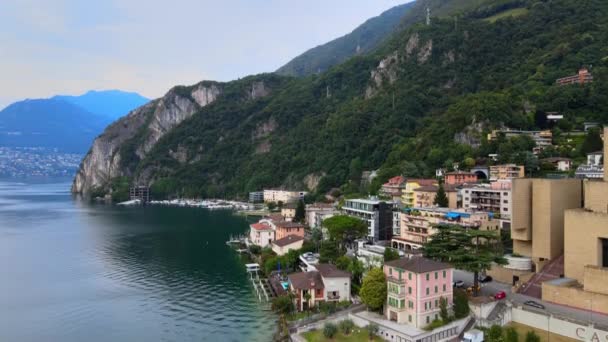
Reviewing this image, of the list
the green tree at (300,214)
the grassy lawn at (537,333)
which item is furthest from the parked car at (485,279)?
the green tree at (300,214)

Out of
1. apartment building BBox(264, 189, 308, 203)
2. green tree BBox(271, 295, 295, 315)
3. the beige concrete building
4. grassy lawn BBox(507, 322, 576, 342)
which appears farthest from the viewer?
apartment building BBox(264, 189, 308, 203)

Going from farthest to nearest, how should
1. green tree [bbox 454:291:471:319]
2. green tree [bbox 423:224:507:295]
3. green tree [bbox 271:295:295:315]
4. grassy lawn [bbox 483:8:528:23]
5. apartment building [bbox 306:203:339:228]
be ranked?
grassy lawn [bbox 483:8:528:23] < apartment building [bbox 306:203:339:228] < green tree [bbox 271:295:295:315] < green tree [bbox 423:224:507:295] < green tree [bbox 454:291:471:319]

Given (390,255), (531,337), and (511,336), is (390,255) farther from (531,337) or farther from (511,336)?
(531,337)

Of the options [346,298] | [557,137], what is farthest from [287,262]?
[557,137]

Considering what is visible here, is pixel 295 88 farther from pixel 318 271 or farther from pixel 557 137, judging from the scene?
pixel 318 271

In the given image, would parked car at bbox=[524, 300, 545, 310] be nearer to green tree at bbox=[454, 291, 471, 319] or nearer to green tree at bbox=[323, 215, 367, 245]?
green tree at bbox=[454, 291, 471, 319]

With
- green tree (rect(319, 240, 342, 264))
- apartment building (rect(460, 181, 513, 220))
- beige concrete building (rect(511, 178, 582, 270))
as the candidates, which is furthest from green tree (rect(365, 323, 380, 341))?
apartment building (rect(460, 181, 513, 220))
